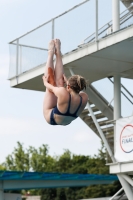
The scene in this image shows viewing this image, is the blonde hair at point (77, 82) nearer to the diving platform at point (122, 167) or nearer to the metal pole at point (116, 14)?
the metal pole at point (116, 14)

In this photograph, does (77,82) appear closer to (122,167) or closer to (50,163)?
(122,167)

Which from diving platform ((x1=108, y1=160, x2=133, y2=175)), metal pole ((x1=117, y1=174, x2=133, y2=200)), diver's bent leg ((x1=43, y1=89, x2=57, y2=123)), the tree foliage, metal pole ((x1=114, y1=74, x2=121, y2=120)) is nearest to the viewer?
diver's bent leg ((x1=43, y1=89, x2=57, y2=123))

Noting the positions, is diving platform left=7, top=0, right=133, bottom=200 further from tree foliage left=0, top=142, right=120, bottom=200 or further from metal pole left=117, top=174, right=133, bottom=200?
tree foliage left=0, top=142, right=120, bottom=200

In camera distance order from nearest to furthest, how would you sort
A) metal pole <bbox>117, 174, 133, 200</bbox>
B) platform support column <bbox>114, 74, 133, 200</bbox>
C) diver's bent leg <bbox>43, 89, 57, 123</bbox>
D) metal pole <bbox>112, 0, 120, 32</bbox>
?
1. diver's bent leg <bbox>43, 89, 57, 123</bbox>
2. metal pole <bbox>112, 0, 120, 32</bbox>
3. metal pole <bbox>117, 174, 133, 200</bbox>
4. platform support column <bbox>114, 74, 133, 200</bbox>

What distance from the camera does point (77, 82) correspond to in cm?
878

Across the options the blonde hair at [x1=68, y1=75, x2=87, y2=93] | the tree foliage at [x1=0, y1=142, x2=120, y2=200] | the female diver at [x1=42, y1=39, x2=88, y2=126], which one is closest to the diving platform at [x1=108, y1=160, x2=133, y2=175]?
the female diver at [x1=42, y1=39, x2=88, y2=126]

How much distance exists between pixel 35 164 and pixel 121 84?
51.8 meters

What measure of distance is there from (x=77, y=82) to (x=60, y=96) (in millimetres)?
328

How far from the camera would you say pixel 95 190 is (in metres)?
54.6

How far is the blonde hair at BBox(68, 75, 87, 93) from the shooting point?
345 inches

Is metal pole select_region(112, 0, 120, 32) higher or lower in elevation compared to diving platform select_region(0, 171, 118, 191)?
higher

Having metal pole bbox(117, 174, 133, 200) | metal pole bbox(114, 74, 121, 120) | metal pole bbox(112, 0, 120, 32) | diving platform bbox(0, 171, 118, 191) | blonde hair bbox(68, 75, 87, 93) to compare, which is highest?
metal pole bbox(112, 0, 120, 32)

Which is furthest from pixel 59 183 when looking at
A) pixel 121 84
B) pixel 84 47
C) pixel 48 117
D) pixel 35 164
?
pixel 35 164

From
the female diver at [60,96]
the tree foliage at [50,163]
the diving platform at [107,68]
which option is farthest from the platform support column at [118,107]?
the tree foliage at [50,163]
